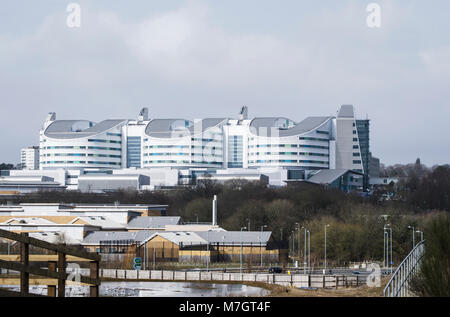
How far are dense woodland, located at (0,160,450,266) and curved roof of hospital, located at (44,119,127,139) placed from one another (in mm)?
43412

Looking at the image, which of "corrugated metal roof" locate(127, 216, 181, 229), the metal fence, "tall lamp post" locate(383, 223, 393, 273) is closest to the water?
the metal fence

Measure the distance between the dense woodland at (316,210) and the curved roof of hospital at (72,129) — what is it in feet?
142

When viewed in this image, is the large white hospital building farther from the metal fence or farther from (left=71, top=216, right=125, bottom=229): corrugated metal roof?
the metal fence

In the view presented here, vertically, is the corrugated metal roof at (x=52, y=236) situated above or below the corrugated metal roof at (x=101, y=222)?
below

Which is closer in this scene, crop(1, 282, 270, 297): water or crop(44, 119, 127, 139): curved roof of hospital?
crop(1, 282, 270, 297): water

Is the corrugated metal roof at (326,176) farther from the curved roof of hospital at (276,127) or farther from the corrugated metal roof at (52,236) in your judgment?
the corrugated metal roof at (52,236)

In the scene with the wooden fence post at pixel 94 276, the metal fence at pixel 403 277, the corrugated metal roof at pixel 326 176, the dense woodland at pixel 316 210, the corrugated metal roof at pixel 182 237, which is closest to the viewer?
the wooden fence post at pixel 94 276

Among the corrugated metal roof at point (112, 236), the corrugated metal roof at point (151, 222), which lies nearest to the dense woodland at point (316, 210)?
the corrugated metal roof at point (151, 222)

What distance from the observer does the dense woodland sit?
235ft

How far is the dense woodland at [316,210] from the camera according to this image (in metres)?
71.5

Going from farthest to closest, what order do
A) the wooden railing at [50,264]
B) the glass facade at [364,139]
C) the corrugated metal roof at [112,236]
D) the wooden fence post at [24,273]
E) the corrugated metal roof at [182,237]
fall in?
1. the glass facade at [364,139]
2. the corrugated metal roof at [112,236]
3. the corrugated metal roof at [182,237]
4. the wooden fence post at [24,273]
5. the wooden railing at [50,264]
